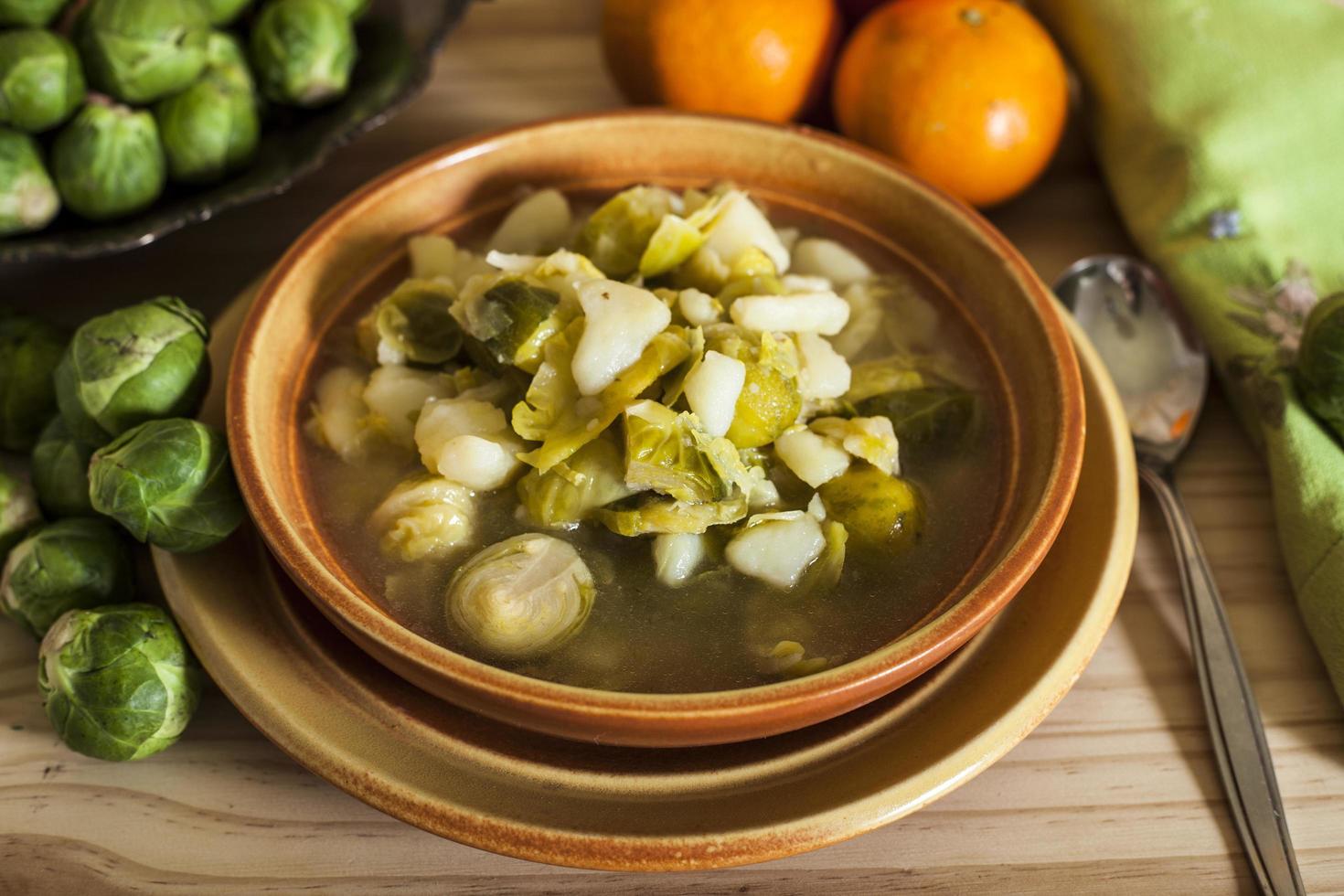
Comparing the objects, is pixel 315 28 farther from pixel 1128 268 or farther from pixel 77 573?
pixel 1128 268

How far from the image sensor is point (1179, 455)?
6.57 feet

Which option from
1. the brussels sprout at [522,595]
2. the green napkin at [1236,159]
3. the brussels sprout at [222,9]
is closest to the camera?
the brussels sprout at [522,595]

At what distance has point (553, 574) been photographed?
1.47m

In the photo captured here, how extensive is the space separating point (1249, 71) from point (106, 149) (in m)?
2.19

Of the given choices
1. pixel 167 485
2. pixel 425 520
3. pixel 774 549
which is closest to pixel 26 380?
pixel 167 485

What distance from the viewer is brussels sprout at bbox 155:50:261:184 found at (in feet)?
6.75

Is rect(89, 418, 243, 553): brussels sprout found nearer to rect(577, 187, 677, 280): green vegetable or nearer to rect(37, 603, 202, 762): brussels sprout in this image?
rect(37, 603, 202, 762): brussels sprout

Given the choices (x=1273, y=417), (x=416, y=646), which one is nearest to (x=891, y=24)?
(x=1273, y=417)

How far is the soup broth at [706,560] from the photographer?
1.44 metres

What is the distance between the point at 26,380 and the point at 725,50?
140 centimetres

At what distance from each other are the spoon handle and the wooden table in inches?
1.1

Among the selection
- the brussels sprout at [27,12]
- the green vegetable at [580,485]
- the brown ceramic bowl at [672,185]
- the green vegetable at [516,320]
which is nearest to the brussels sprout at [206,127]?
the brussels sprout at [27,12]

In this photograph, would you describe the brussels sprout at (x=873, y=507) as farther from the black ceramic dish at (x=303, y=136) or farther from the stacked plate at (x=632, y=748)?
the black ceramic dish at (x=303, y=136)

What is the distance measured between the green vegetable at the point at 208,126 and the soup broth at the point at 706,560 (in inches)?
21.6
